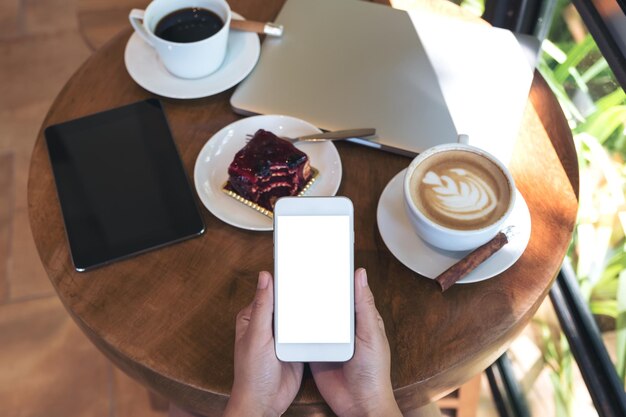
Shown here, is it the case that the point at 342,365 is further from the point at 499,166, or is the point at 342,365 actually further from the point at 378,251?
the point at 499,166

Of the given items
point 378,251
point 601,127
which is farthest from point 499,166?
point 601,127

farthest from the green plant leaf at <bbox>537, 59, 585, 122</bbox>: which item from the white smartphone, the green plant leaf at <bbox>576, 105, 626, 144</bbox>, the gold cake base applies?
the white smartphone

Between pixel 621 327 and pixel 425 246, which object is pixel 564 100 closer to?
pixel 621 327

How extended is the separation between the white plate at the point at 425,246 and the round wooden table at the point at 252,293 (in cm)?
2

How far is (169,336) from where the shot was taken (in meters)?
0.73

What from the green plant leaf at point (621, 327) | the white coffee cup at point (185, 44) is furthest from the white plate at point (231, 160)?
the green plant leaf at point (621, 327)

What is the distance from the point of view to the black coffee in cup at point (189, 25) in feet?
3.02

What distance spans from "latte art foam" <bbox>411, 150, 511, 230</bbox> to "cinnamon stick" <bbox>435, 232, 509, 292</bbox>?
4 cm

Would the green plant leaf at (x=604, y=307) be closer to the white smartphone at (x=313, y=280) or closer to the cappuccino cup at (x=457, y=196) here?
the cappuccino cup at (x=457, y=196)

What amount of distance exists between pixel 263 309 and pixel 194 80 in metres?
0.42

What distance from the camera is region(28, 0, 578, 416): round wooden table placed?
0.72 m

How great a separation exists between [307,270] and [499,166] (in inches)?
10.4

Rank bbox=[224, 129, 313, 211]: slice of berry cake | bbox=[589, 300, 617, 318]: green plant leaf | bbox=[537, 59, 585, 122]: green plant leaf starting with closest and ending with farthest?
bbox=[224, 129, 313, 211]: slice of berry cake, bbox=[589, 300, 617, 318]: green plant leaf, bbox=[537, 59, 585, 122]: green plant leaf

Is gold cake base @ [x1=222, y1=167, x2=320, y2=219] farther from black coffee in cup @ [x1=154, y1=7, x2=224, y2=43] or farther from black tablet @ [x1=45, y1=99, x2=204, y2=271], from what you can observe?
black coffee in cup @ [x1=154, y1=7, x2=224, y2=43]
